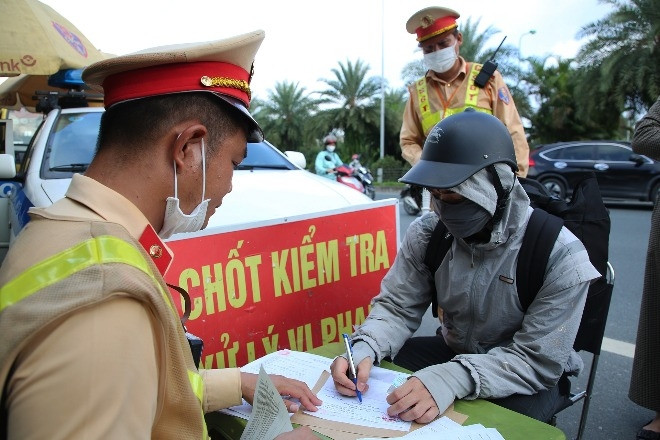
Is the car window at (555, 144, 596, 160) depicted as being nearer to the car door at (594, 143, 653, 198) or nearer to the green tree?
the car door at (594, 143, 653, 198)

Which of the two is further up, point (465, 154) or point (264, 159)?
point (465, 154)

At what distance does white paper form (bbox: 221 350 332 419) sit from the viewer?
1.88 metres

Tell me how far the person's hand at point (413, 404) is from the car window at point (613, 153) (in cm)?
1294

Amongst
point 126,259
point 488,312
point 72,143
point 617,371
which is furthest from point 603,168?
point 126,259

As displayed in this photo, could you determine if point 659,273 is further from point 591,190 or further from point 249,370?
point 249,370

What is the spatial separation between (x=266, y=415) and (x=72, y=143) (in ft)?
10.5

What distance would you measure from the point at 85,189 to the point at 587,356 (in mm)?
3777

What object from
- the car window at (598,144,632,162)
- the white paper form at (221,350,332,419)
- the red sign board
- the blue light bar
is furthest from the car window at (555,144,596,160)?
the white paper form at (221,350,332,419)

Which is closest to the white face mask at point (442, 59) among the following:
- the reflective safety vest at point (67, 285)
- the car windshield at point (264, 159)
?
the car windshield at point (264, 159)

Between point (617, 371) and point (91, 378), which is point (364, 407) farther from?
point (617, 371)

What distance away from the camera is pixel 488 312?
2.09m

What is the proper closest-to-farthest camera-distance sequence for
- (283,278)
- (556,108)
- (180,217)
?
(180,217)
(283,278)
(556,108)

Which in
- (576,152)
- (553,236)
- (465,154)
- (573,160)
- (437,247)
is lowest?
(573,160)

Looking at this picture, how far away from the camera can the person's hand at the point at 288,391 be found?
168 centimetres
